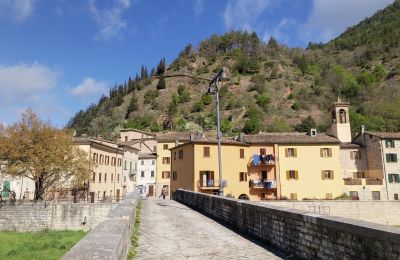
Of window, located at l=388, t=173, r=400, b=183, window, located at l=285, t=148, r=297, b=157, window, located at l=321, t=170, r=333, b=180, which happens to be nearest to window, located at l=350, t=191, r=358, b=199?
window, located at l=321, t=170, r=333, b=180

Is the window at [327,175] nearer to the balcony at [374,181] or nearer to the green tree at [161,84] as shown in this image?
the balcony at [374,181]

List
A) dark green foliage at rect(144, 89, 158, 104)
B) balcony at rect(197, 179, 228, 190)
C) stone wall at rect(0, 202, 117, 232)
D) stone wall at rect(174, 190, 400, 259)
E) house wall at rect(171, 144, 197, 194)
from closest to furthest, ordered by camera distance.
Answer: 1. stone wall at rect(174, 190, 400, 259)
2. stone wall at rect(0, 202, 117, 232)
3. balcony at rect(197, 179, 228, 190)
4. house wall at rect(171, 144, 197, 194)
5. dark green foliage at rect(144, 89, 158, 104)

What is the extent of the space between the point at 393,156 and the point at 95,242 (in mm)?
49625

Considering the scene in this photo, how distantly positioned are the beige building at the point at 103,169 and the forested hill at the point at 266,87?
33.7 m

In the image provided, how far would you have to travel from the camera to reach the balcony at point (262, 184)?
4416 cm

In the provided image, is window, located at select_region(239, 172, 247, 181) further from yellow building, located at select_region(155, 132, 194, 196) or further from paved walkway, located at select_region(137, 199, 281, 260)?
paved walkway, located at select_region(137, 199, 281, 260)

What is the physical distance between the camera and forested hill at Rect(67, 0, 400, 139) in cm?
9288

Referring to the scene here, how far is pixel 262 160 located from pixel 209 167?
7825 millimetres

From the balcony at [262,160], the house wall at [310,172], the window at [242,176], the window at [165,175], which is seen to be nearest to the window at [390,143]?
the house wall at [310,172]

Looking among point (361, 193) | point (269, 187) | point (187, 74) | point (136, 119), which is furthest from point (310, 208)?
point (187, 74)

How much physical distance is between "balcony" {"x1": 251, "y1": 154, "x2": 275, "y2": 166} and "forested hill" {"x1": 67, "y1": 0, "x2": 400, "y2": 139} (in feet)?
123

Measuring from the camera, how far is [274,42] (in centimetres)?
15125

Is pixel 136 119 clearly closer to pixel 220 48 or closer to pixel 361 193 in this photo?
pixel 220 48

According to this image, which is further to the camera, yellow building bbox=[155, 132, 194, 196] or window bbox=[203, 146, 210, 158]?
yellow building bbox=[155, 132, 194, 196]
